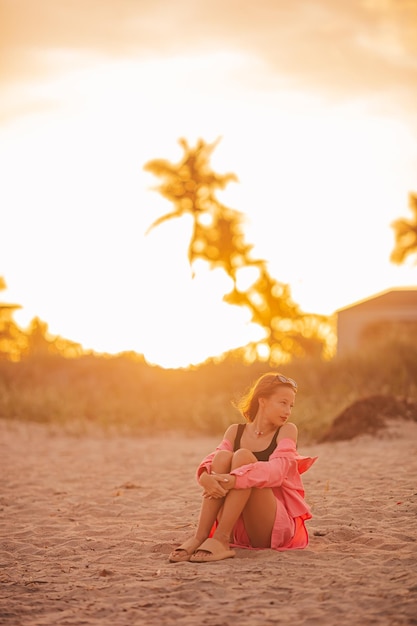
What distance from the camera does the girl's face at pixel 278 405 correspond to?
482 cm

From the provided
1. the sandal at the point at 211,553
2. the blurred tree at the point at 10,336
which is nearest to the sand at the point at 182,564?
the sandal at the point at 211,553

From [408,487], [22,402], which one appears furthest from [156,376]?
[408,487]

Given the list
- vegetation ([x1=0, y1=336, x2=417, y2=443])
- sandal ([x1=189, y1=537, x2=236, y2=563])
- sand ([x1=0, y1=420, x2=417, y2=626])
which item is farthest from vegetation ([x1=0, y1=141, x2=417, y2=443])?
sandal ([x1=189, y1=537, x2=236, y2=563])

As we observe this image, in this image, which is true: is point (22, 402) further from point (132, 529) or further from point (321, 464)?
point (132, 529)

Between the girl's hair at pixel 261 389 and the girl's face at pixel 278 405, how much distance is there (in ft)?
0.11

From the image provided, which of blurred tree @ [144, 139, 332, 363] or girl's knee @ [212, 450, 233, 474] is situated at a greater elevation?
blurred tree @ [144, 139, 332, 363]

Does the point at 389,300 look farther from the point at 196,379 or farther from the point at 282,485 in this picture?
the point at 282,485

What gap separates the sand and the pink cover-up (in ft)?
0.37

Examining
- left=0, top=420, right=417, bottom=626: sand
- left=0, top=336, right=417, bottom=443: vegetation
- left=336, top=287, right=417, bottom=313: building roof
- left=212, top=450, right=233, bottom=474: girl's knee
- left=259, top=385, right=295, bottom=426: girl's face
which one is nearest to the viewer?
left=0, top=420, right=417, bottom=626: sand

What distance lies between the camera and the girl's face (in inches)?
190

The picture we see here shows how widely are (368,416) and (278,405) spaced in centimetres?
745

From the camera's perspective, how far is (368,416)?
11906 mm

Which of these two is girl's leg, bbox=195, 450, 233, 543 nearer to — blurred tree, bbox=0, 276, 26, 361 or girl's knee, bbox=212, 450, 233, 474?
girl's knee, bbox=212, 450, 233, 474

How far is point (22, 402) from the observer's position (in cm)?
1759
